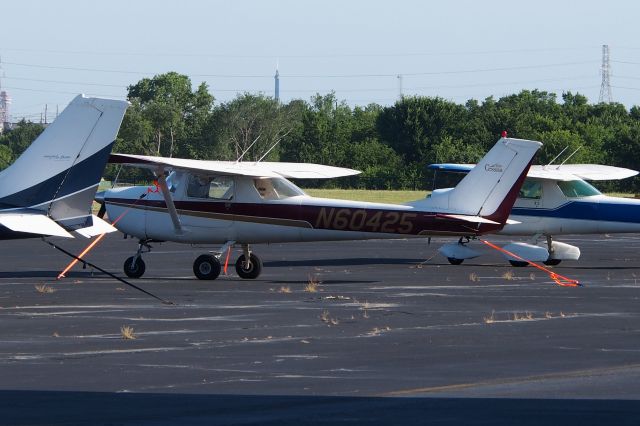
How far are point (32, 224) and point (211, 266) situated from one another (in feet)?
19.8

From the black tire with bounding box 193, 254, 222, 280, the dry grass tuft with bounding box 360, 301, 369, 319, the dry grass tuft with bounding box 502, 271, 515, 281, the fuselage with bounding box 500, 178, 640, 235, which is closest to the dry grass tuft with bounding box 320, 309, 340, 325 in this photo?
the dry grass tuft with bounding box 360, 301, 369, 319

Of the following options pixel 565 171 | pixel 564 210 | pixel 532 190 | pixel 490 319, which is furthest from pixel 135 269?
pixel 565 171

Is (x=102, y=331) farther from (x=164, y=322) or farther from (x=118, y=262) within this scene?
(x=118, y=262)

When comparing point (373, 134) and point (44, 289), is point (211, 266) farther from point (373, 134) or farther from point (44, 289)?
point (373, 134)

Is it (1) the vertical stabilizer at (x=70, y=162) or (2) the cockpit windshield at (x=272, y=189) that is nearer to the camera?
(1) the vertical stabilizer at (x=70, y=162)

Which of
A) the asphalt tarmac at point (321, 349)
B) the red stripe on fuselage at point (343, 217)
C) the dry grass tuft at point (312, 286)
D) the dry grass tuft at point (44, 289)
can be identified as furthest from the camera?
the red stripe on fuselage at point (343, 217)

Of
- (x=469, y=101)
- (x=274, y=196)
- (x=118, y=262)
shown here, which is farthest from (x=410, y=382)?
(x=469, y=101)

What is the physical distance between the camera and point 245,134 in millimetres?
102438

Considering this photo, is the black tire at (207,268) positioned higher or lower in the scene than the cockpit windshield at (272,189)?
lower

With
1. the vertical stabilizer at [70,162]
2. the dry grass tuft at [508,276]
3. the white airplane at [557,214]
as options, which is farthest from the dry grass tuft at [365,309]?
the white airplane at [557,214]

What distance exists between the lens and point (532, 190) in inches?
1131

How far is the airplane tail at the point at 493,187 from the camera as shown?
80.4 ft

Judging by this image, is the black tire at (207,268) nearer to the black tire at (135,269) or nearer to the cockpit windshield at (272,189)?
the black tire at (135,269)

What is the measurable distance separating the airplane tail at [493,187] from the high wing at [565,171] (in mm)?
3277
